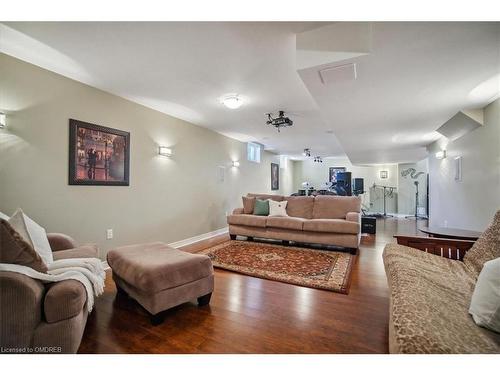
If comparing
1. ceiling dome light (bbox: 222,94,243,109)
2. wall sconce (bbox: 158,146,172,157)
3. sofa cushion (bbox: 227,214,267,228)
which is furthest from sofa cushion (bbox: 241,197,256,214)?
ceiling dome light (bbox: 222,94,243,109)

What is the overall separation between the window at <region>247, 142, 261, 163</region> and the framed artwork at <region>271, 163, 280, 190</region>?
115cm

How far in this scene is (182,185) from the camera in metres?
4.19

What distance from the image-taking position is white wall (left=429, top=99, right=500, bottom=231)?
2877mm

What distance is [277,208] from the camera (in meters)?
4.50

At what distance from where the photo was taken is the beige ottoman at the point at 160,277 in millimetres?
1654

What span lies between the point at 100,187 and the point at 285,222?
2.79 m

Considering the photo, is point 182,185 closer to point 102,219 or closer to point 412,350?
point 102,219

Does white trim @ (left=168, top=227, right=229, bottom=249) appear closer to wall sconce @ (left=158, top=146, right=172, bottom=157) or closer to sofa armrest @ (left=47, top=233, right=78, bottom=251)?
wall sconce @ (left=158, top=146, right=172, bottom=157)

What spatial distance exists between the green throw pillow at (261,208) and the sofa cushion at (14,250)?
3.54 meters

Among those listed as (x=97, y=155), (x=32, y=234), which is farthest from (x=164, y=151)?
(x=32, y=234)

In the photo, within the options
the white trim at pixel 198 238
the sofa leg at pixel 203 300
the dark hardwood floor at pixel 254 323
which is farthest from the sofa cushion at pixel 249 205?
the sofa leg at pixel 203 300

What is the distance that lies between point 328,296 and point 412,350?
4.40 feet
